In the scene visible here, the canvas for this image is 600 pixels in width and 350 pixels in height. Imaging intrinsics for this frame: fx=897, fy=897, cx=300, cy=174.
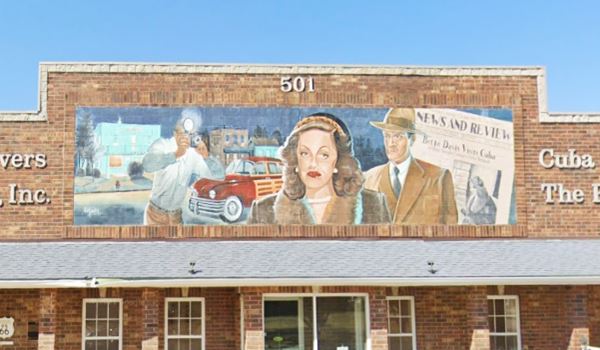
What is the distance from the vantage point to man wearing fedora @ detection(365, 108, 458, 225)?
68.9ft

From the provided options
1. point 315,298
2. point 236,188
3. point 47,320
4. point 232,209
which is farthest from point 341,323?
point 47,320

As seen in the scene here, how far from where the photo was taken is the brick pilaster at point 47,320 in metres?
18.7

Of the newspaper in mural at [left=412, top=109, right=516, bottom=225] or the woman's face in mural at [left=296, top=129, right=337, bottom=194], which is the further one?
the newspaper in mural at [left=412, top=109, right=516, bottom=225]

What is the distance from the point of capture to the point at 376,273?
61.3 feet

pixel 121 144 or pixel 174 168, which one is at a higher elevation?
pixel 121 144

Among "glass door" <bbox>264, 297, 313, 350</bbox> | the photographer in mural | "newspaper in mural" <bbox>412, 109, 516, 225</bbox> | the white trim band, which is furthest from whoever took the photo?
"newspaper in mural" <bbox>412, 109, 516, 225</bbox>

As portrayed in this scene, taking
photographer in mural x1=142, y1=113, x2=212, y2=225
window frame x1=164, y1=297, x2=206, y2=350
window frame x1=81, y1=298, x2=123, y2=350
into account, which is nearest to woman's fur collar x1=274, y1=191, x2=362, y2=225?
photographer in mural x1=142, y1=113, x2=212, y2=225

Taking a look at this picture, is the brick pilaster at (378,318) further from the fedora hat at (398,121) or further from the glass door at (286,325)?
the fedora hat at (398,121)

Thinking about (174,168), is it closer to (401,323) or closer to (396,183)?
(396,183)

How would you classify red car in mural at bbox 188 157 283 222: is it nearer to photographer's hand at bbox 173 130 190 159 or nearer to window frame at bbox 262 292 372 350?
photographer's hand at bbox 173 130 190 159

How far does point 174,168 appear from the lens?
2069 centimetres

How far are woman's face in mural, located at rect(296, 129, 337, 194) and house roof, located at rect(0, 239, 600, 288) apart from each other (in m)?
1.45

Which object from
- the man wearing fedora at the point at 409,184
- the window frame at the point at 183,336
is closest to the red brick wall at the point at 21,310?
the window frame at the point at 183,336

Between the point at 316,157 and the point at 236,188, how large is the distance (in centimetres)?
200
